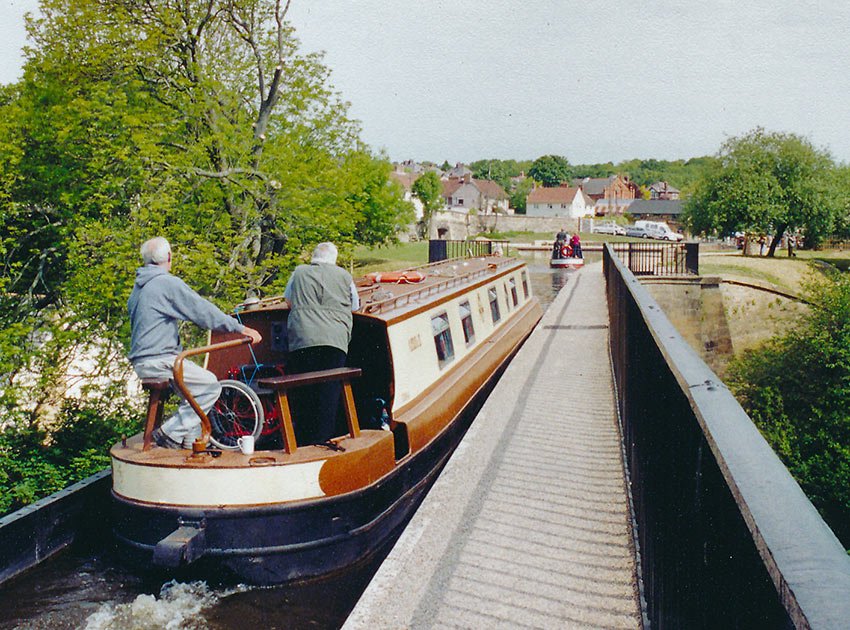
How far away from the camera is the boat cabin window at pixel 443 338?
770 cm

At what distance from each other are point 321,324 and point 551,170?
13798 cm

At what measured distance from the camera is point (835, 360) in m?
22.3

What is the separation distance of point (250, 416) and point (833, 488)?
18.8 meters

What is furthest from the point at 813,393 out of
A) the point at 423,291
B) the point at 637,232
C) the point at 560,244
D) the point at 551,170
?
the point at 551,170

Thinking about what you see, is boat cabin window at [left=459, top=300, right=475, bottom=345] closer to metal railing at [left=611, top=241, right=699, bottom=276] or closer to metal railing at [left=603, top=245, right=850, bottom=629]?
metal railing at [left=603, top=245, right=850, bottom=629]

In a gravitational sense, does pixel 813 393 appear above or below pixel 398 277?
below

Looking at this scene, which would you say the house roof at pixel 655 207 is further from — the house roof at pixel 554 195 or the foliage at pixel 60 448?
the foliage at pixel 60 448

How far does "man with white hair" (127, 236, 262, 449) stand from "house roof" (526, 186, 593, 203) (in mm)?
104756

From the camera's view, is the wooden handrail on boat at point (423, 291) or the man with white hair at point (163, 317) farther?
the wooden handrail on boat at point (423, 291)

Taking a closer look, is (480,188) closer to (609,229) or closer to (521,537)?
(609,229)

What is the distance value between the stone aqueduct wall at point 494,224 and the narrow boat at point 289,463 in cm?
6447

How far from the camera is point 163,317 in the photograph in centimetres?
528

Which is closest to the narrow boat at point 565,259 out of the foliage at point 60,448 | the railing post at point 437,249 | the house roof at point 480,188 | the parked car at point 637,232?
the railing post at point 437,249

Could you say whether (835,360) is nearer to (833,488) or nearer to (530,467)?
(833,488)
